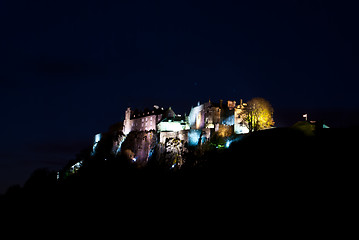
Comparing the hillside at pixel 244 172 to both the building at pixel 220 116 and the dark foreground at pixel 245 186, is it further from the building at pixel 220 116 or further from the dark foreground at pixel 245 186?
the building at pixel 220 116

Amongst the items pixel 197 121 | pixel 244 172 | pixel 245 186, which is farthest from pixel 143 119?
pixel 245 186

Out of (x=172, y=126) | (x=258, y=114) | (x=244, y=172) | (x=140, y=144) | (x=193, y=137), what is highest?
(x=258, y=114)

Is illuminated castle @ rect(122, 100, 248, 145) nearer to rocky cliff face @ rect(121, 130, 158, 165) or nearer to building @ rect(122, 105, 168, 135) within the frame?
building @ rect(122, 105, 168, 135)

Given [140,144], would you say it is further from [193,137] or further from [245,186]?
[245,186]

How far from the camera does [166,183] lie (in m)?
49.8

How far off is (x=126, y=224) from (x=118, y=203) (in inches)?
254

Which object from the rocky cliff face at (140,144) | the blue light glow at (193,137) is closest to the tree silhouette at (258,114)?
the blue light glow at (193,137)

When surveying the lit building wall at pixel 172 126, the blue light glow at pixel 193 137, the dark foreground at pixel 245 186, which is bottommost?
the dark foreground at pixel 245 186

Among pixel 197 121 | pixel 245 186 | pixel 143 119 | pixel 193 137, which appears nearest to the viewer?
pixel 245 186

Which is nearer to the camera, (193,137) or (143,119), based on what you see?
(193,137)

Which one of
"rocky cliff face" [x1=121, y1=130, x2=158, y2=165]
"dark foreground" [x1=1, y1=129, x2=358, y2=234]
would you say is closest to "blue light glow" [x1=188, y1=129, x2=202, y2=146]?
"dark foreground" [x1=1, y1=129, x2=358, y2=234]

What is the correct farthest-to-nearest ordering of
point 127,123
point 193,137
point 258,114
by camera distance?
point 127,123 → point 258,114 → point 193,137

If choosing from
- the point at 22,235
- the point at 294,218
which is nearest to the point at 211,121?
the point at 294,218

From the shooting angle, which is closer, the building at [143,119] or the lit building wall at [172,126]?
the lit building wall at [172,126]
